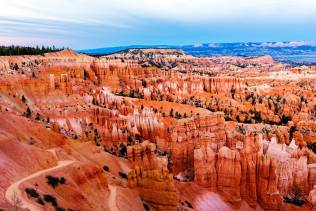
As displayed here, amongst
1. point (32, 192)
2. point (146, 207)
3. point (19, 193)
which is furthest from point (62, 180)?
point (146, 207)

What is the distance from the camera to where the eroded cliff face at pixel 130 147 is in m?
25.6

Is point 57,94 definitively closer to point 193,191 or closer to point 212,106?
point 193,191

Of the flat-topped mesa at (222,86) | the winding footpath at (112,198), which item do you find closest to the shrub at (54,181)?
→ the winding footpath at (112,198)

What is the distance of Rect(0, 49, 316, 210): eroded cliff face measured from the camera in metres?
25.6

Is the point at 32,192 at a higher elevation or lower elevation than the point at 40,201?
higher

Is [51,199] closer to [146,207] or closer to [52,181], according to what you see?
[52,181]

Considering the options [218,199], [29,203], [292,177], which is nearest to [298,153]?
[292,177]

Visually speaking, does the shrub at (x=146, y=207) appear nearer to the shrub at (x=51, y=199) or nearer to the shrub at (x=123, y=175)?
the shrub at (x=123, y=175)

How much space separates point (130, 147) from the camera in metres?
36.0

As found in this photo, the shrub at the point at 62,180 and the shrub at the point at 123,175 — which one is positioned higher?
the shrub at the point at 62,180

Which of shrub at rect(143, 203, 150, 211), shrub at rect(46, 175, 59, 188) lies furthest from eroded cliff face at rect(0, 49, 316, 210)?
shrub at rect(143, 203, 150, 211)

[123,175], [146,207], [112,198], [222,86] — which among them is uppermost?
[112,198]

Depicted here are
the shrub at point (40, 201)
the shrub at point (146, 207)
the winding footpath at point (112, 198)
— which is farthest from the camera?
the shrub at point (146, 207)

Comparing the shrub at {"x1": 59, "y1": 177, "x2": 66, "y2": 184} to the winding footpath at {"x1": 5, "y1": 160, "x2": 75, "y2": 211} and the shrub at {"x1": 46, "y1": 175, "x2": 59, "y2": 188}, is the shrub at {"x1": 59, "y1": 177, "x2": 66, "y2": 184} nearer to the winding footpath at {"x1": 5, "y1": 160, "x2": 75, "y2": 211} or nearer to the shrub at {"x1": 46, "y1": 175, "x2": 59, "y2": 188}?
the shrub at {"x1": 46, "y1": 175, "x2": 59, "y2": 188}
